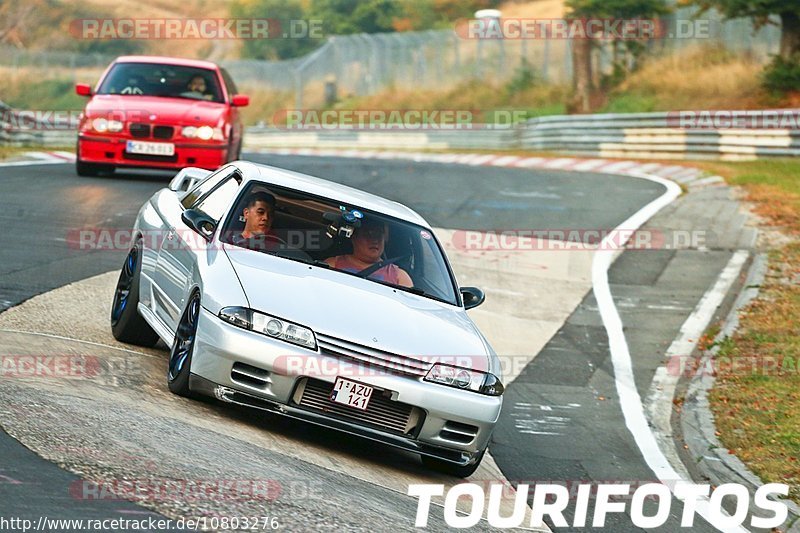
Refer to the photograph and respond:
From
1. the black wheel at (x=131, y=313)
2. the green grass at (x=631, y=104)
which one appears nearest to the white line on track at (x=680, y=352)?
the black wheel at (x=131, y=313)

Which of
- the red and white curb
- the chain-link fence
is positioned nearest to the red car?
the red and white curb

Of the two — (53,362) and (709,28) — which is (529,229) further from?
(709,28)

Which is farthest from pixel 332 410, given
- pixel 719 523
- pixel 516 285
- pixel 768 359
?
pixel 516 285

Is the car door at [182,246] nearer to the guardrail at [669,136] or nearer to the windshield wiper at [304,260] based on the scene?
the windshield wiper at [304,260]

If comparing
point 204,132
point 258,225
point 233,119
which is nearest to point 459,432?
point 258,225

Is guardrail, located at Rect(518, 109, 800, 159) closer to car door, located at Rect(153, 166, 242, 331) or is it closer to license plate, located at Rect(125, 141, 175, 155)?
license plate, located at Rect(125, 141, 175, 155)

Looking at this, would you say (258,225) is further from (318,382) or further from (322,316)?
(318,382)

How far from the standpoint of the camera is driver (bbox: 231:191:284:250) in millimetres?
8211

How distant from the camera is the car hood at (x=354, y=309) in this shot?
7.25 m

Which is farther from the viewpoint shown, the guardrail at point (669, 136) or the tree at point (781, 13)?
the tree at point (781, 13)

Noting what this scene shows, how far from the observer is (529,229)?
56.5 feet

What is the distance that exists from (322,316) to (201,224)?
1396 mm

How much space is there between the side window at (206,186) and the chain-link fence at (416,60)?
103ft

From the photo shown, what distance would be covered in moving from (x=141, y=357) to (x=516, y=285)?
243 inches
